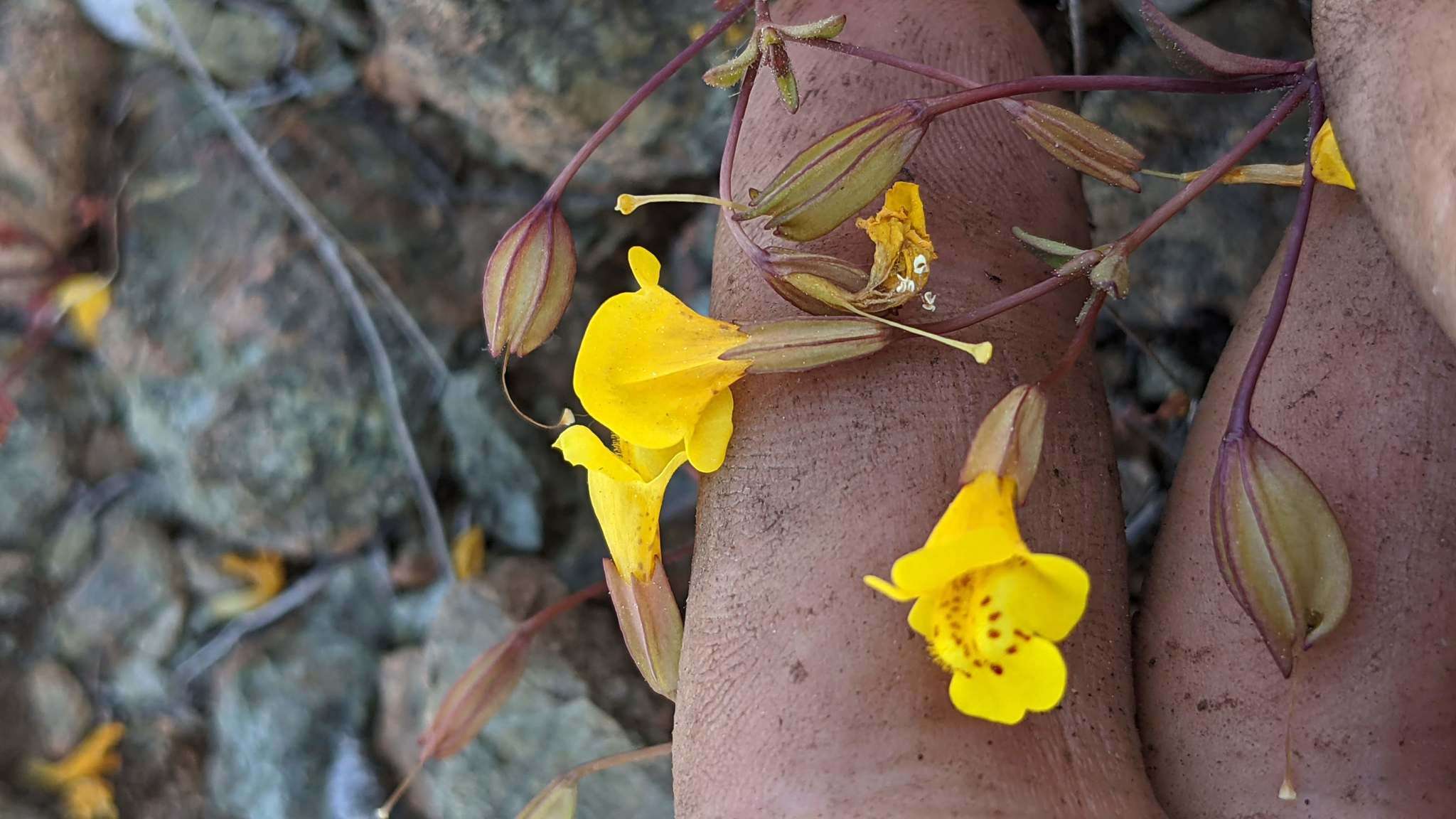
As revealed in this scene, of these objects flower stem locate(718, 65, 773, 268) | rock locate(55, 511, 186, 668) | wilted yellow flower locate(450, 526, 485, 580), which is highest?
flower stem locate(718, 65, 773, 268)

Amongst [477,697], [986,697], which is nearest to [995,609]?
[986,697]

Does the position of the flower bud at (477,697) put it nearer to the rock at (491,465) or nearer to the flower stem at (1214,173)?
the rock at (491,465)

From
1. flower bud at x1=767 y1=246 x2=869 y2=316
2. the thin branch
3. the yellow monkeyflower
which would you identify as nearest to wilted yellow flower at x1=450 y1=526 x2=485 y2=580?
the thin branch

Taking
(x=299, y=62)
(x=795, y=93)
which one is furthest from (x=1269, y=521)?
(x=299, y=62)

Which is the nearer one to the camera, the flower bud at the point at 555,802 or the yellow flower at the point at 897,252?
the yellow flower at the point at 897,252

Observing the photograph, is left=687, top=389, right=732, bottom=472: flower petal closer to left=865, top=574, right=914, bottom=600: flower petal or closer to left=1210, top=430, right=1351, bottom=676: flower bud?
left=865, top=574, right=914, bottom=600: flower petal

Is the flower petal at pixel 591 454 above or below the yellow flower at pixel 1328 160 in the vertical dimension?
below

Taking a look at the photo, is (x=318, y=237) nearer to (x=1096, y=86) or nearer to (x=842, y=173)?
(x=842, y=173)

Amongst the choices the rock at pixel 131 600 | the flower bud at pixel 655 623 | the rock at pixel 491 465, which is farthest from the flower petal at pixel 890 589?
the rock at pixel 131 600
